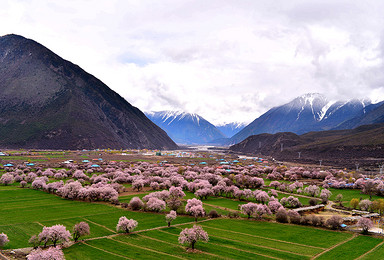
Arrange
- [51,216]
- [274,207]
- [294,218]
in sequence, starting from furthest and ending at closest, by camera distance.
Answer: [274,207] < [294,218] < [51,216]

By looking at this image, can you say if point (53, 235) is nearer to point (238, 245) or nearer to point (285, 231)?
point (238, 245)

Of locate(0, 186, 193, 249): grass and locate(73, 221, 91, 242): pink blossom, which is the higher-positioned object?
locate(73, 221, 91, 242): pink blossom

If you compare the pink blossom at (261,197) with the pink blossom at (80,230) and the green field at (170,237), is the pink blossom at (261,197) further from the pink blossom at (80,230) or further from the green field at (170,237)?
the pink blossom at (80,230)

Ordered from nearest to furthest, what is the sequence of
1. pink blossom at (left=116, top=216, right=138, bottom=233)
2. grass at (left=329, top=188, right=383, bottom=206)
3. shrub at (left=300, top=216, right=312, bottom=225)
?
pink blossom at (left=116, top=216, right=138, bottom=233)
shrub at (left=300, top=216, right=312, bottom=225)
grass at (left=329, top=188, right=383, bottom=206)

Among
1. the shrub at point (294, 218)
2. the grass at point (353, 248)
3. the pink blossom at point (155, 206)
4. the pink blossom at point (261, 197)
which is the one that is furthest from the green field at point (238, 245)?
the pink blossom at point (261, 197)

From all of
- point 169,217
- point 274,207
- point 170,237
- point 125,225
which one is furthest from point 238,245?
point 274,207

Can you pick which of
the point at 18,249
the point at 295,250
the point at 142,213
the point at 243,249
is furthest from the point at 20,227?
the point at 295,250

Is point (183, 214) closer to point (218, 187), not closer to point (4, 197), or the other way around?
point (218, 187)

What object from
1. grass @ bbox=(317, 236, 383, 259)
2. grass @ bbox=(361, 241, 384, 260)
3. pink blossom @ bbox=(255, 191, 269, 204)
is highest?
pink blossom @ bbox=(255, 191, 269, 204)

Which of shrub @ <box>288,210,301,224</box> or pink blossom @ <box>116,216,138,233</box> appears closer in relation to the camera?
pink blossom @ <box>116,216,138,233</box>

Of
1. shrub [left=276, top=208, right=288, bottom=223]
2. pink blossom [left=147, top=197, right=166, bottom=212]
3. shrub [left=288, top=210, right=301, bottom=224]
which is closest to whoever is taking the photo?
shrub [left=288, top=210, right=301, bottom=224]

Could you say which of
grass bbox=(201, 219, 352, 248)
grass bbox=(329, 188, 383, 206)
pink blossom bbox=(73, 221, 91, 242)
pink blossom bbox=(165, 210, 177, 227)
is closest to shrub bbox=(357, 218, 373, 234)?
grass bbox=(201, 219, 352, 248)

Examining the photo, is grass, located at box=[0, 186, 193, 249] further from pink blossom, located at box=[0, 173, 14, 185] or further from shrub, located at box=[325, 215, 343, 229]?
shrub, located at box=[325, 215, 343, 229]
